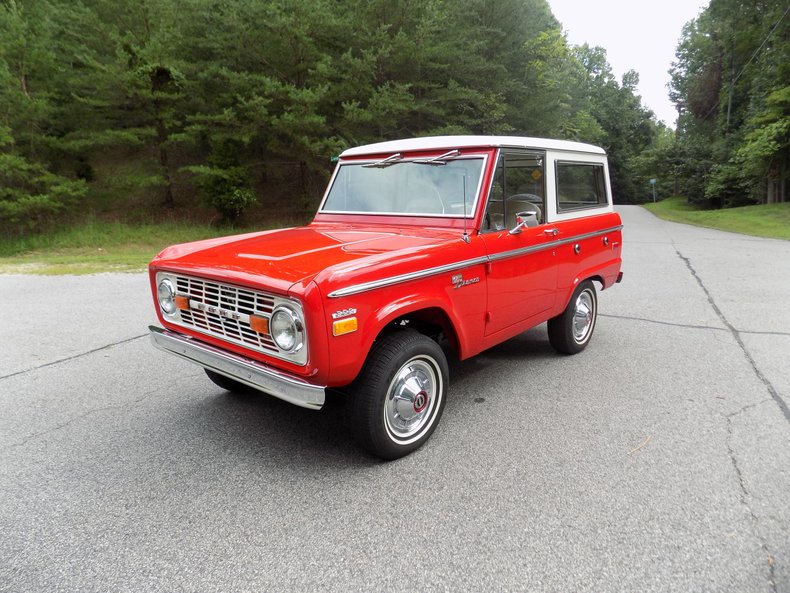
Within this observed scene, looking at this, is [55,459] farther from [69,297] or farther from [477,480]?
[69,297]

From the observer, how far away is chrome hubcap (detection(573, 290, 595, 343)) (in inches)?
198

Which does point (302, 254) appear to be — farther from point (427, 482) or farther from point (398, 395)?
point (427, 482)

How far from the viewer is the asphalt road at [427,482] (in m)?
2.29

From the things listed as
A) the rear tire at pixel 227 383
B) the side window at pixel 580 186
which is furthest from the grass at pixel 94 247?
the side window at pixel 580 186

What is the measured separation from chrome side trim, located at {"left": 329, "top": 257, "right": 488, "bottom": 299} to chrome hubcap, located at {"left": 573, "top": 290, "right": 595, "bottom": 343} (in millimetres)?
1879

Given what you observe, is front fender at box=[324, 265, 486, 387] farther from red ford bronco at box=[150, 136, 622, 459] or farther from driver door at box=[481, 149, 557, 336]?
driver door at box=[481, 149, 557, 336]

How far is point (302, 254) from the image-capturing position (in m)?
3.17

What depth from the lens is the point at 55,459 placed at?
326 centimetres

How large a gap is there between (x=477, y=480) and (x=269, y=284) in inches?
64.7

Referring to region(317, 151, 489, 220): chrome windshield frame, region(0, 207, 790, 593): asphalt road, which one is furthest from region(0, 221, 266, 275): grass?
region(317, 151, 489, 220): chrome windshield frame

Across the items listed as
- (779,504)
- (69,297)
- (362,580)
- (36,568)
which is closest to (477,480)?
(362,580)

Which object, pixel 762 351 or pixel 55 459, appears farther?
pixel 762 351

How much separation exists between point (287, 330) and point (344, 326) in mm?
315

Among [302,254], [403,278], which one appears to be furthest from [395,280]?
[302,254]
